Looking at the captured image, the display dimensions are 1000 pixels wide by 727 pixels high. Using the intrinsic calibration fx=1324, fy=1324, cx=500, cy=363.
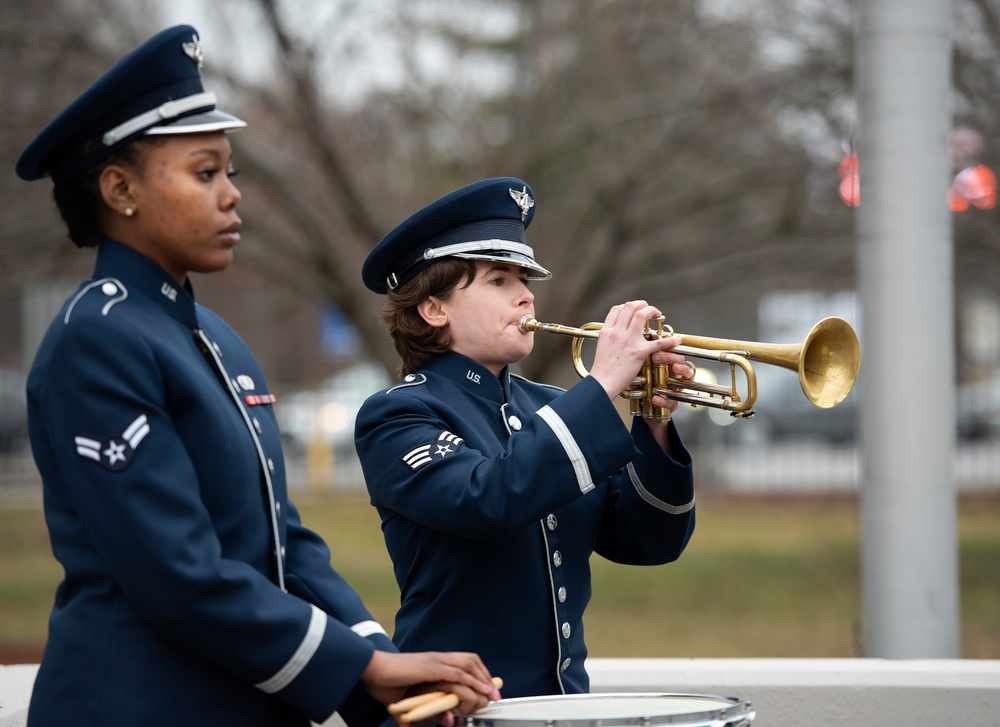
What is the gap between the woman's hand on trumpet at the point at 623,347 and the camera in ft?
9.73

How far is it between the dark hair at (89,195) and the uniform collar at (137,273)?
0.04 meters

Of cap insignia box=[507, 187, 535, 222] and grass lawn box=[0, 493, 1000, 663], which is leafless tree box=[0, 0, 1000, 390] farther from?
cap insignia box=[507, 187, 535, 222]

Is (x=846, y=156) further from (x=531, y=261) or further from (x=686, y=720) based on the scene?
(x=686, y=720)

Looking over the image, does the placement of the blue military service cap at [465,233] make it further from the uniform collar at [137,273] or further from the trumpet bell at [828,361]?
the uniform collar at [137,273]

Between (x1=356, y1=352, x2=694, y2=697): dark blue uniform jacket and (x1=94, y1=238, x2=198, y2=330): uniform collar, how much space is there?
0.71 meters

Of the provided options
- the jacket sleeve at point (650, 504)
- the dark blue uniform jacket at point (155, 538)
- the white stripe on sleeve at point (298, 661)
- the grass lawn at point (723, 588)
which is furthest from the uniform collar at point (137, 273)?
the grass lawn at point (723, 588)

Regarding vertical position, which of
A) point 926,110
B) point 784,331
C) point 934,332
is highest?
point 784,331

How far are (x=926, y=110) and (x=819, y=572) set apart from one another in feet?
26.4

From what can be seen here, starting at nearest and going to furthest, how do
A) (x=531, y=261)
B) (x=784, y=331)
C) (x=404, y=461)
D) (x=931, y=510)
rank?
(x=404, y=461)
(x=531, y=261)
(x=931, y=510)
(x=784, y=331)

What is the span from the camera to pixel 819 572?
40.4 feet

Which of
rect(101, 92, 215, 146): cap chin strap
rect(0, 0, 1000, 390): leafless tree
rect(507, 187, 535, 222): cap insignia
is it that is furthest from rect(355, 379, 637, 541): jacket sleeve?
rect(0, 0, 1000, 390): leafless tree

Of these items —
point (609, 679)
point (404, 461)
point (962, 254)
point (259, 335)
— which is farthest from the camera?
point (259, 335)

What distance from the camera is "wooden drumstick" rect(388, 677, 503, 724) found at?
243cm

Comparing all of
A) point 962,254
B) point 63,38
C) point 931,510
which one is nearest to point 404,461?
point 931,510
